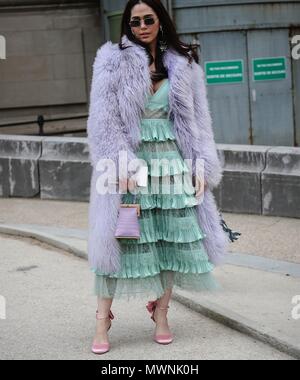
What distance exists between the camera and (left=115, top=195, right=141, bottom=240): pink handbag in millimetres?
4766

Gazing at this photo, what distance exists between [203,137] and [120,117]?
0.55 meters

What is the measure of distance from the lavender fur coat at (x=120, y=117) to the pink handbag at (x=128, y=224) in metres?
0.05

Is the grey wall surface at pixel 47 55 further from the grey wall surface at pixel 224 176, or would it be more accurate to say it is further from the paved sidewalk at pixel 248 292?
the paved sidewalk at pixel 248 292

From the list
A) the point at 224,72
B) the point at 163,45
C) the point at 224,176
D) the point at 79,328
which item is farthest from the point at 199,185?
the point at 224,72

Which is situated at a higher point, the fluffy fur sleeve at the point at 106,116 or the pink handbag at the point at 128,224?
the fluffy fur sleeve at the point at 106,116

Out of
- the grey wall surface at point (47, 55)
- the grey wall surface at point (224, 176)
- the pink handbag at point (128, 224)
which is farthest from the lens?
the grey wall surface at point (47, 55)

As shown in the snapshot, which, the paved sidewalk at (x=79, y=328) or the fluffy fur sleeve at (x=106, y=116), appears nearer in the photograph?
the fluffy fur sleeve at (x=106, y=116)

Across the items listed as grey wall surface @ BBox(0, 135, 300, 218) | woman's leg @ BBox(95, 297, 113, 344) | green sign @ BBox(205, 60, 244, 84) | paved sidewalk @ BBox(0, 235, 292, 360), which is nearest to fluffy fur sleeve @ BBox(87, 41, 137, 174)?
woman's leg @ BBox(95, 297, 113, 344)

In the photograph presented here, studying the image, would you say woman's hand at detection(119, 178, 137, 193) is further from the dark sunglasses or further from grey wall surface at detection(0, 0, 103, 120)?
grey wall surface at detection(0, 0, 103, 120)

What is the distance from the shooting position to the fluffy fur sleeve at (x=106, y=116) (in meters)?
4.77

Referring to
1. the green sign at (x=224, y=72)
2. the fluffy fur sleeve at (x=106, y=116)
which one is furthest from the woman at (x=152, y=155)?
the green sign at (x=224, y=72)

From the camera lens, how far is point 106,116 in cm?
479

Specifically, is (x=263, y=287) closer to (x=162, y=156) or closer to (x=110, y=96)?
(x=162, y=156)

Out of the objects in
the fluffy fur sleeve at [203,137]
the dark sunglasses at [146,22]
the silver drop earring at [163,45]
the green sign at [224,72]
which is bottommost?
the fluffy fur sleeve at [203,137]
